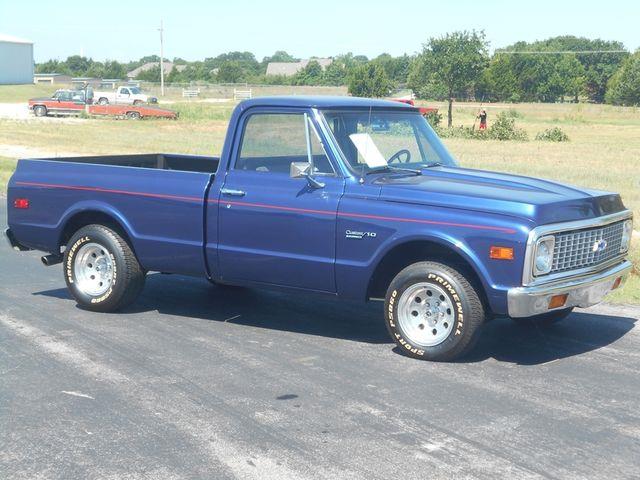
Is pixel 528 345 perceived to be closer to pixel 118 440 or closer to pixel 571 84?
pixel 118 440

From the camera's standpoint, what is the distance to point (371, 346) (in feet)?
24.3

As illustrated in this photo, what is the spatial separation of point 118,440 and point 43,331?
8.97 feet

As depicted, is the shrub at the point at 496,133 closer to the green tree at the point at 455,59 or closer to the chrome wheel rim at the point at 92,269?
the green tree at the point at 455,59

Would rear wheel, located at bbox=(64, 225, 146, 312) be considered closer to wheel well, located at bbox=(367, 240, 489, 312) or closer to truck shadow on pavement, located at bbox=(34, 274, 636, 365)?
truck shadow on pavement, located at bbox=(34, 274, 636, 365)

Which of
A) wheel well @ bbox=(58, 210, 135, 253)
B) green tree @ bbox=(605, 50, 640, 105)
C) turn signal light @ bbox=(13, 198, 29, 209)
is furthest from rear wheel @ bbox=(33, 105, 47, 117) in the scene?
green tree @ bbox=(605, 50, 640, 105)

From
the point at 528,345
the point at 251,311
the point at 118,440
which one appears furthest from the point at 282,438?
the point at 251,311

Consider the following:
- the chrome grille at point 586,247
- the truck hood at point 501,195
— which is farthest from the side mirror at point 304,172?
the chrome grille at point 586,247

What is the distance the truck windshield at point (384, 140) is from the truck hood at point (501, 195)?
0.73ft

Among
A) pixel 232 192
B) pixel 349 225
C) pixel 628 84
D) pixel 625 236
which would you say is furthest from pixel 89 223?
pixel 628 84

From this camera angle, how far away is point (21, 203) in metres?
8.84

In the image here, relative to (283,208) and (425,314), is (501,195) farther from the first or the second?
(283,208)

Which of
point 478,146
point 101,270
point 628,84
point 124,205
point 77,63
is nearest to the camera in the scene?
point 124,205

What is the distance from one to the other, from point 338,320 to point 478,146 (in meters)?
29.4

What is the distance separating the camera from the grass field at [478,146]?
22.6 meters
